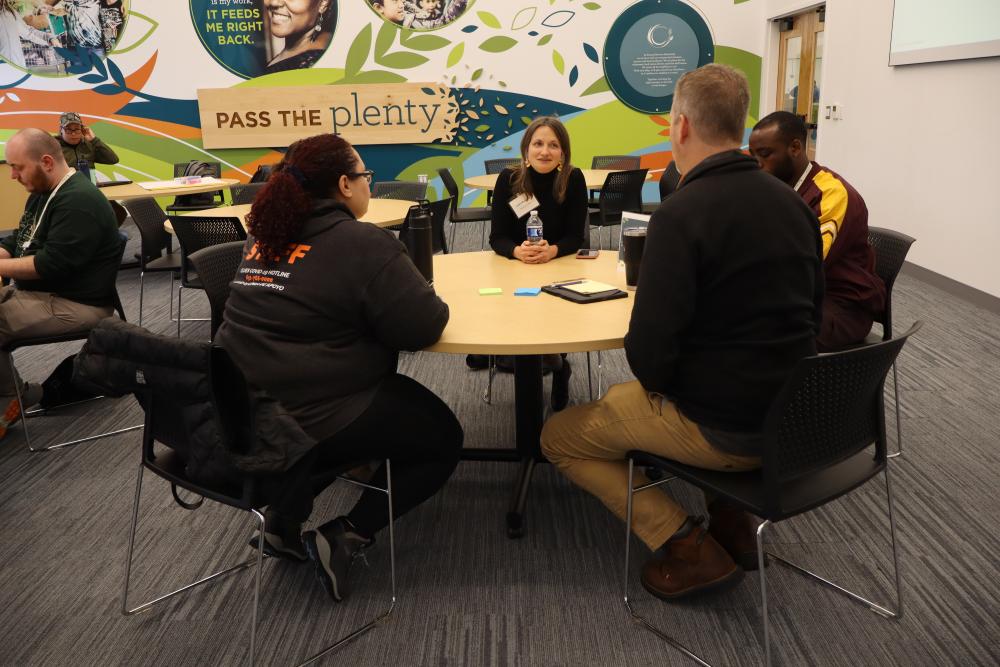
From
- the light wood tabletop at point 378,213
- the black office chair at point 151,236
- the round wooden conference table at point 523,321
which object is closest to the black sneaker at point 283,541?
the round wooden conference table at point 523,321

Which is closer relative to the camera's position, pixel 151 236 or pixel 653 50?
pixel 151 236

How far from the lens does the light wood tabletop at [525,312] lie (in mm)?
1896

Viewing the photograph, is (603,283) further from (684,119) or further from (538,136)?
(538,136)

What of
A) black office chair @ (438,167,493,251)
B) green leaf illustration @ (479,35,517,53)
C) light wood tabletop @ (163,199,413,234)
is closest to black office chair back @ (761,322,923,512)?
light wood tabletop @ (163,199,413,234)

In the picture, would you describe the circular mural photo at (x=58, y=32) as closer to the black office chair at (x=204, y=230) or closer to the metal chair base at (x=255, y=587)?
the black office chair at (x=204, y=230)

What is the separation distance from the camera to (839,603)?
6.79 feet

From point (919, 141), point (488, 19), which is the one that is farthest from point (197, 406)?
point (488, 19)

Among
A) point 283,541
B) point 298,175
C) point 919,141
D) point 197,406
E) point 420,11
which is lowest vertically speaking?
point 283,541

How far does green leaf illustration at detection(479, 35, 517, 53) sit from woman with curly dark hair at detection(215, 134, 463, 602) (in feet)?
22.3

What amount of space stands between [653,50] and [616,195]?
3274mm

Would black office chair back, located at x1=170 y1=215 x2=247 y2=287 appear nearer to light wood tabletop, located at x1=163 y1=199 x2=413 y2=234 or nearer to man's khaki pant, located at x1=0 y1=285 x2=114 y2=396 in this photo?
light wood tabletop, located at x1=163 y1=199 x2=413 y2=234

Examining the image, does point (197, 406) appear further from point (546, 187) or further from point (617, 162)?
point (617, 162)

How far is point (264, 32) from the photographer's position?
26.9 feet

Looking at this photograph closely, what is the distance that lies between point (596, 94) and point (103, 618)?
751cm
